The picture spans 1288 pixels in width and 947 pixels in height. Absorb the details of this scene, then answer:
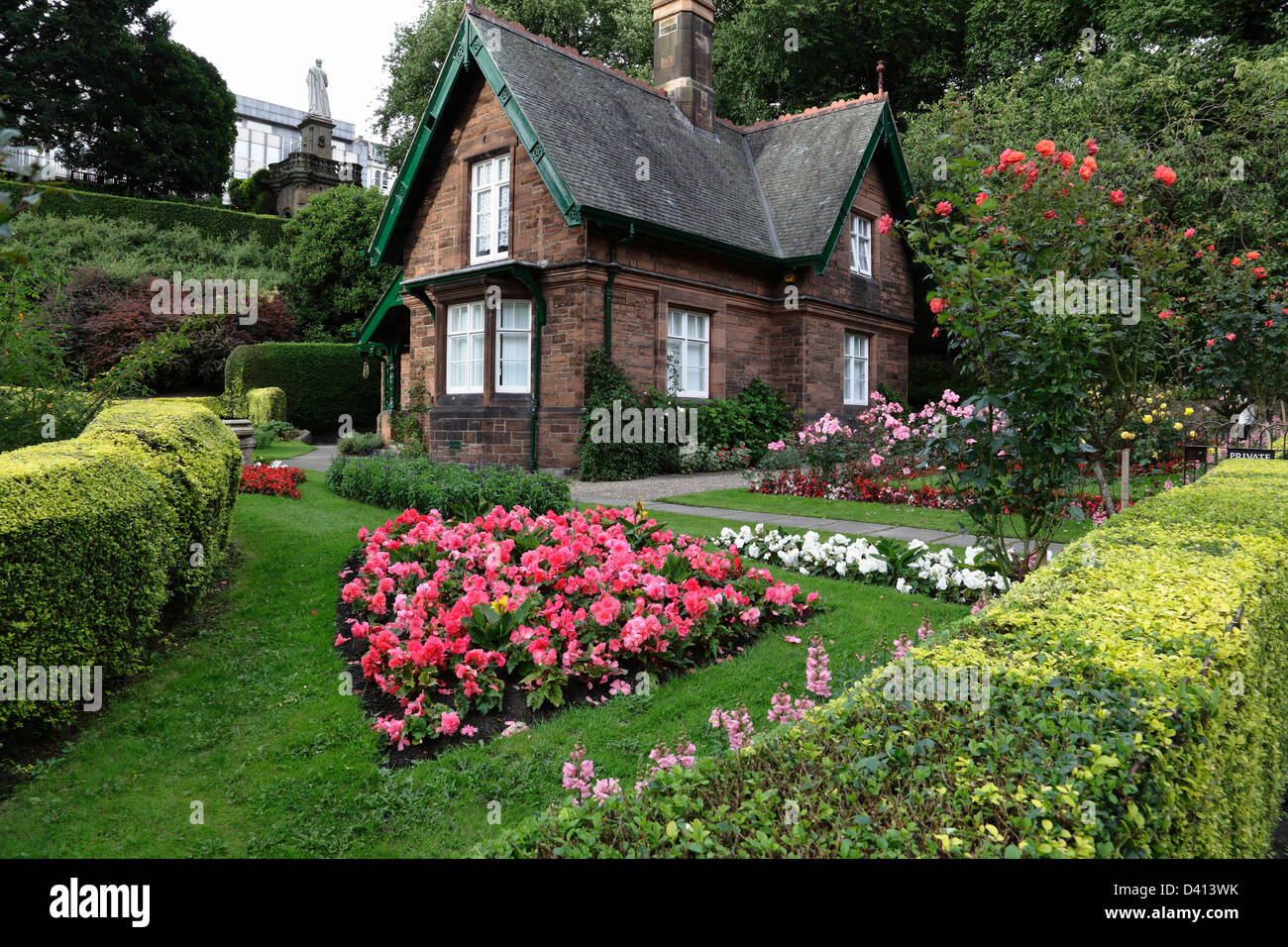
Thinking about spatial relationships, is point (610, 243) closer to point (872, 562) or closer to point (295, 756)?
point (872, 562)

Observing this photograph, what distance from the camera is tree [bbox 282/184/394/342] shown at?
28156mm

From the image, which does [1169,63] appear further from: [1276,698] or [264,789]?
[264,789]

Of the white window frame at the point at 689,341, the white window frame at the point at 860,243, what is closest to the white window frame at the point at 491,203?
the white window frame at the point at 689,341

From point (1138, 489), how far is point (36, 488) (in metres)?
11.4

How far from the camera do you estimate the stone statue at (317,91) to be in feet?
129

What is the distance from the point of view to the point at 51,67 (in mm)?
32906

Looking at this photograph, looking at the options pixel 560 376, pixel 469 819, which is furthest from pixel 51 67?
pixel 469 819

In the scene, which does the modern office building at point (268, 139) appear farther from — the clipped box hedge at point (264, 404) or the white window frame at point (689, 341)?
the white window frame at point (689, 341)

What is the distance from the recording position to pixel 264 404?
74.0ft

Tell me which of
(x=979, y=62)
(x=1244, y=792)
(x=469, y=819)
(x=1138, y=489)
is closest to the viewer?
(x=1244, y=792)

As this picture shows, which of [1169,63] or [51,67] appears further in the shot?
[51,67]

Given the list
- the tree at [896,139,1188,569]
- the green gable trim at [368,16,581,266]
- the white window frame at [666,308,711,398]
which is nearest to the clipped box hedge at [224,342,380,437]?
the green gable trim at [368,16,581,266]

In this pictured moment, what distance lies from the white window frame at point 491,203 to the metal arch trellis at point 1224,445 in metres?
11.6

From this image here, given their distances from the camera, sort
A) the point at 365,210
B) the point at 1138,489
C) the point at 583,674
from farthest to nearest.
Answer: the point at 365,210 → the point at 1138,489 → the point at 583,674
